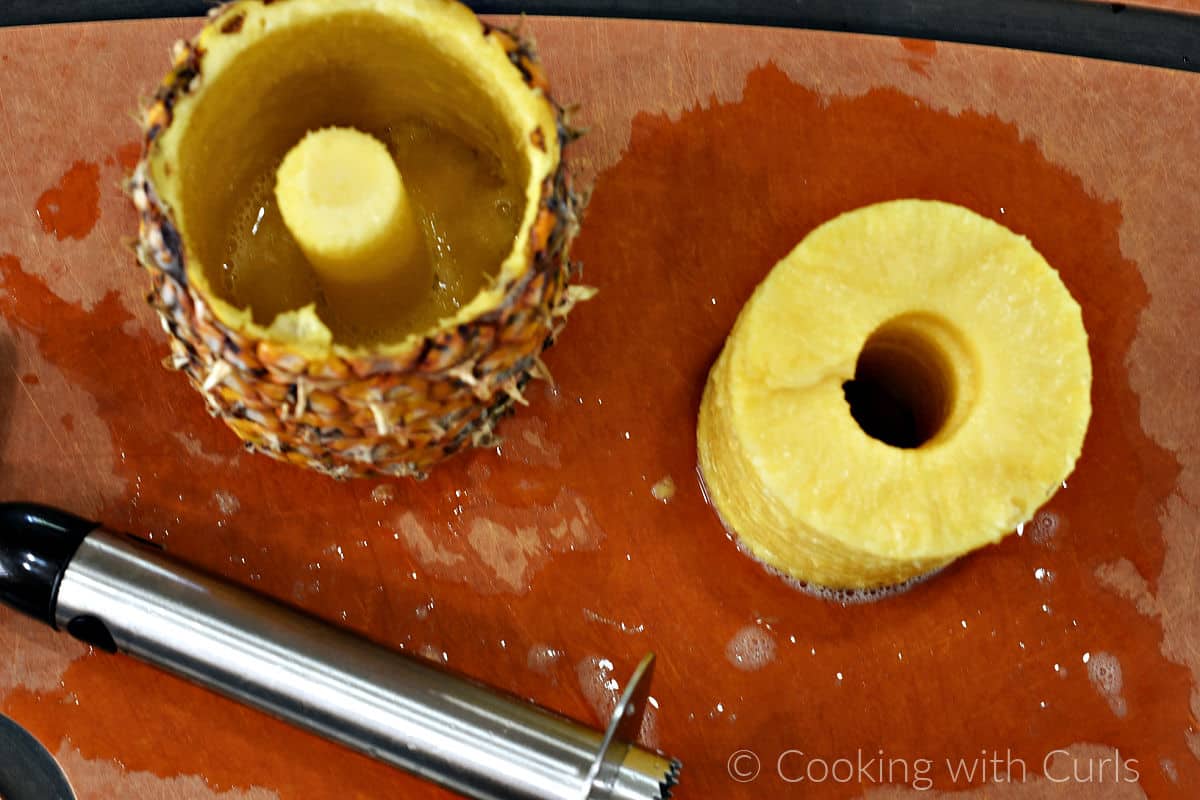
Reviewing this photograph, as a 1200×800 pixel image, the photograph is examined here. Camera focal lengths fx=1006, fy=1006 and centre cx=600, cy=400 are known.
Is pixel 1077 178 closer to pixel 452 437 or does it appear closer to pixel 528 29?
pixel 528 29

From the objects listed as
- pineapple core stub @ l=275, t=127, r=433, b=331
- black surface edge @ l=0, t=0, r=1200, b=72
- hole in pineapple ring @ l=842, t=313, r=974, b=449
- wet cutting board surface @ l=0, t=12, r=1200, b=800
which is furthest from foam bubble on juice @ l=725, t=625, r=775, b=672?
black surface edge @ l=0, t=0, r=1200, b=72

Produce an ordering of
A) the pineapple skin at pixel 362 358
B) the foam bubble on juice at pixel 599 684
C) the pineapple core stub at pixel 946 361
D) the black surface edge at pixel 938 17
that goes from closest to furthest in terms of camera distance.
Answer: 1. the pineapple skin at pixel 362 358
2. the pineapple core stub at pixel 946 361
3. the foam bubble on juice at pixel 599 684
4. the black surface edge at pixel 938 17

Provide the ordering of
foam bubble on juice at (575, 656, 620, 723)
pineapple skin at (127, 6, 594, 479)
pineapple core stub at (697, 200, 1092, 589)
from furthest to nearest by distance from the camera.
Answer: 1. foam bubble on juice at (575, 656, 620, 723)
2. pineapple core stub at (697, 200, 1092, 589)
3. pineapple skin at (127, 6, 594, 479)

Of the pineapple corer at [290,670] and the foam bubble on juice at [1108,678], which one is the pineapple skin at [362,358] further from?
the foam bubble on juice at [1108,678]

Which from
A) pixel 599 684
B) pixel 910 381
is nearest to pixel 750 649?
pixel 599 684

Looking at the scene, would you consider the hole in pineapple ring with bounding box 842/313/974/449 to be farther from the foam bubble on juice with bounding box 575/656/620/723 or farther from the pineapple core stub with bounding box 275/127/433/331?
the pineapple core stub with bounding box 275/127/433/331

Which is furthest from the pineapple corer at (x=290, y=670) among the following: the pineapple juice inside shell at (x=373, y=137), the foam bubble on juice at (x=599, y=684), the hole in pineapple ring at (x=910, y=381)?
the hole in pineapple ring at (x=910, y=381)

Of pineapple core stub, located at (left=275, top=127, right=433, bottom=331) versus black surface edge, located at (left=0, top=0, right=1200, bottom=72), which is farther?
black surface edge, located at (left=0, top=0, right=1200, bottom=72)
